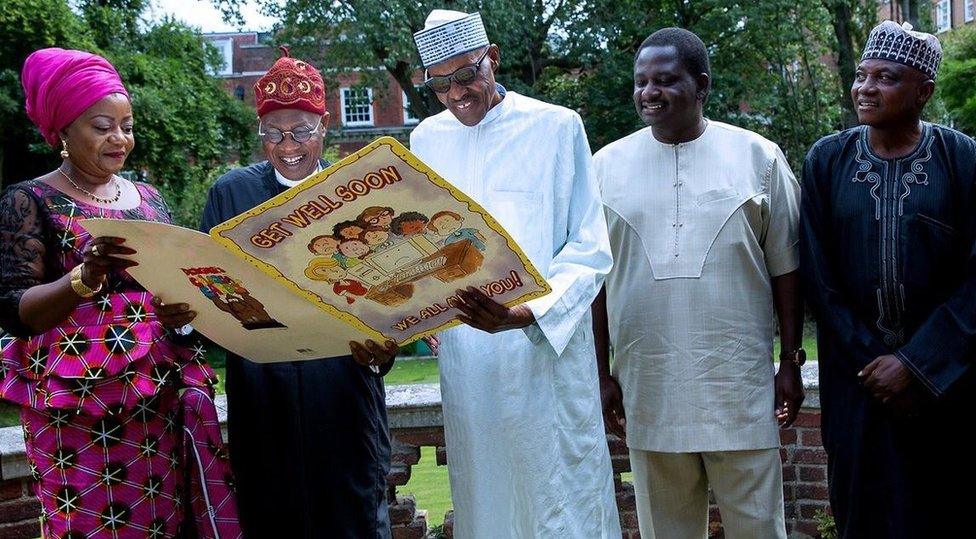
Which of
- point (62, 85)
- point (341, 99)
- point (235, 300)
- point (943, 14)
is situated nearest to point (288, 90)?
point (62, 85)

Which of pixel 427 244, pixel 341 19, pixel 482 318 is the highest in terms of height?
pixel 341 19

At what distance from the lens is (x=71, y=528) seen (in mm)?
3170

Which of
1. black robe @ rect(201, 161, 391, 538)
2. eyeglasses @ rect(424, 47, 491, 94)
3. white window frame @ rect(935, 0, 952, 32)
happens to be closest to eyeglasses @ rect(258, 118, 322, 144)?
black robe @ rect(201, 161, 391, 538)

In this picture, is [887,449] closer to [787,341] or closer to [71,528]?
[787,341]

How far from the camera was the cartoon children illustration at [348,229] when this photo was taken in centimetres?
273

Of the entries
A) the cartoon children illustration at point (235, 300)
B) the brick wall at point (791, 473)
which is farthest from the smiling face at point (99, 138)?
the brick wall at point (791, 473)

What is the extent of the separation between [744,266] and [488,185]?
3.06 feet

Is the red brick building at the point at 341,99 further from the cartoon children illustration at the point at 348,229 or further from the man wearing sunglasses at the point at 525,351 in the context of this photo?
the cartoon children illustration at the point at 348,229

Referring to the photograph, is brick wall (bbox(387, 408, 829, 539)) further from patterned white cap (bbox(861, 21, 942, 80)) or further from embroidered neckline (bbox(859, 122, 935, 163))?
patterned white cap (bbox(861, 21, 942, 80))

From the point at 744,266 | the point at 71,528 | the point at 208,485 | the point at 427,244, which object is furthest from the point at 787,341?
the point at 71,528

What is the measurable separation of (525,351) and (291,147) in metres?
0.98

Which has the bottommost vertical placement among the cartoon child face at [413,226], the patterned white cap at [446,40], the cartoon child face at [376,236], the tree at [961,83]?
the cartoon child face at [376,236]

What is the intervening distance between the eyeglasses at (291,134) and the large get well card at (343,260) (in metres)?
0.66

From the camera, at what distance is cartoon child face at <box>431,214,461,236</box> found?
→ 8.93 ft
